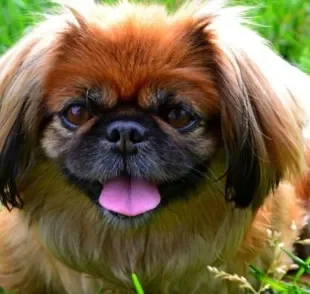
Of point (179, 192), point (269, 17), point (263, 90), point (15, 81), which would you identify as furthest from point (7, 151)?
point (269, 17)

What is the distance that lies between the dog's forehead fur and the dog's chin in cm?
20

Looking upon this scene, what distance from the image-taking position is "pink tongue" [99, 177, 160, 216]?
2887 millimetres

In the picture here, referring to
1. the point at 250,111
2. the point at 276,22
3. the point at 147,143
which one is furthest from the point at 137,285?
the point at 276,22

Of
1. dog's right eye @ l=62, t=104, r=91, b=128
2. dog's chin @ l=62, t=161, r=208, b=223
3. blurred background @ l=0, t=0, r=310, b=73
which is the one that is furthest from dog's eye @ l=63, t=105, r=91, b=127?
blurred background @ l=0, t=0, r=310, b=73

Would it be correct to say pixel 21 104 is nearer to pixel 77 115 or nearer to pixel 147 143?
pixel 77 115

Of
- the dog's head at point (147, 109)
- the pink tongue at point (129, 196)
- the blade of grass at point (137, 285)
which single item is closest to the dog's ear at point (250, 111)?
the dog's head at point (147, 109)

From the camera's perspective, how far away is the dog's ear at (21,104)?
292 centimetres

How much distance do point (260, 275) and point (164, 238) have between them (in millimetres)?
305

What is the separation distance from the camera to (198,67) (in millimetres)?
2889

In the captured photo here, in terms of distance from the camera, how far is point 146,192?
290 centimetres

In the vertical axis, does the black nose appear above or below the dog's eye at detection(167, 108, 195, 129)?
below

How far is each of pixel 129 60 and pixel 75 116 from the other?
0.20m

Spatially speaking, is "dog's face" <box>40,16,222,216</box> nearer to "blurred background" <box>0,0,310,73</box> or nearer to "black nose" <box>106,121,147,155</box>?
"black nose" <box>106,121,147,155</box>

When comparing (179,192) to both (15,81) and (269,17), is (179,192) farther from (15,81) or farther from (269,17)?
(269,17)
